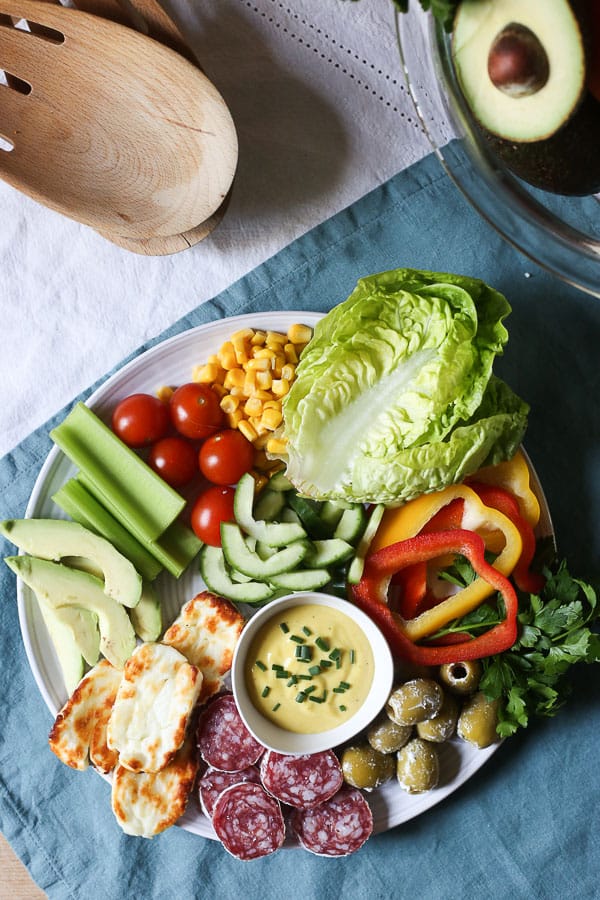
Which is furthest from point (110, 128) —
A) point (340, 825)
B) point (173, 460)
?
point (340, 825)

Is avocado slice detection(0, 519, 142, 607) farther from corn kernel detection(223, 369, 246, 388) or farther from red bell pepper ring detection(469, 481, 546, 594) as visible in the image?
red bell pepper ring detection(469, 481, 546, 594)

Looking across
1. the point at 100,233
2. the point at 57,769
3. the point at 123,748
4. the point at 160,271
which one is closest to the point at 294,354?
the point at 160,271

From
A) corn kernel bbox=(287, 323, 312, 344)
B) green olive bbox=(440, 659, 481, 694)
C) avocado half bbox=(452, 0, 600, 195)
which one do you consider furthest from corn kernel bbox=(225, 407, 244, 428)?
avocado half bbox=(452, 0, 600, 195)

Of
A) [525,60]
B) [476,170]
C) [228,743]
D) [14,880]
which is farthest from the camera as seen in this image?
[14,880]

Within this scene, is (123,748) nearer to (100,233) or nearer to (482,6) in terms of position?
(100,233)

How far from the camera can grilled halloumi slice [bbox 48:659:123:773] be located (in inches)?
90.0

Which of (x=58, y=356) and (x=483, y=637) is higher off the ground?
(x=58, y=356)

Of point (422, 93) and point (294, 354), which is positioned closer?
point (422, 93)

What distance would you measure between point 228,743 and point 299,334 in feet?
3.52

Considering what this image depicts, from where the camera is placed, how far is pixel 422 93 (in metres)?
1.52

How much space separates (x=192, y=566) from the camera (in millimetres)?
2375

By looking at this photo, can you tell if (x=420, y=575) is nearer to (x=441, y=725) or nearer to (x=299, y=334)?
(x=441, y=725)

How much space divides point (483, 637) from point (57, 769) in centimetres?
123

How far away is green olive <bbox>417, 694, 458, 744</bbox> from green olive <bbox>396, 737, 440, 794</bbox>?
0.09 feet
